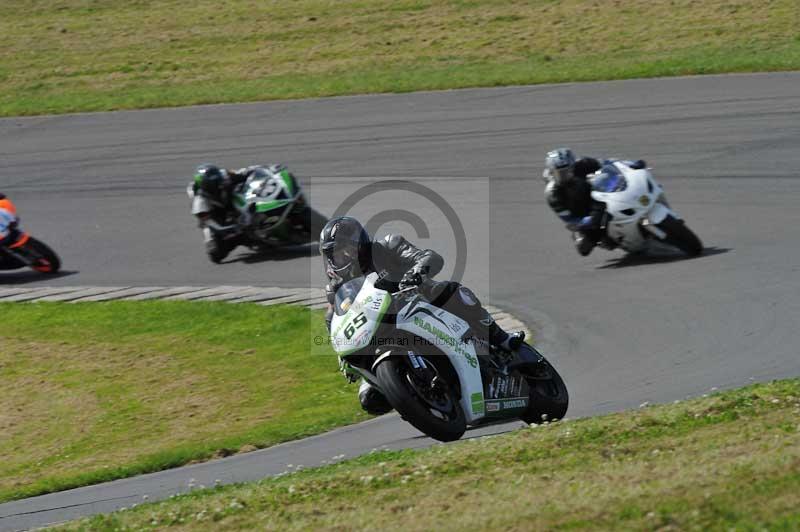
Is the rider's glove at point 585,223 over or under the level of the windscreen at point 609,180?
under

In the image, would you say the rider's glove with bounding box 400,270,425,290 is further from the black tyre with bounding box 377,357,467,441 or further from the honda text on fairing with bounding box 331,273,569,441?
the black tyre with bounding box 377,357,467,441

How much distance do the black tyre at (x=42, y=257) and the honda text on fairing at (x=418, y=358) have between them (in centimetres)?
1000

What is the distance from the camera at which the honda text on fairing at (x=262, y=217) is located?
1681cm

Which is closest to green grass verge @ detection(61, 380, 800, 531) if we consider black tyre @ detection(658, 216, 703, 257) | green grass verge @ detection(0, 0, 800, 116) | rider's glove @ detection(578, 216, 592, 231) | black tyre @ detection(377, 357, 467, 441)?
black tyre @ detection(377, 357, 467, 441)

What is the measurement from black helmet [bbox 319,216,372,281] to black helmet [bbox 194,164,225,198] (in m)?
8.36

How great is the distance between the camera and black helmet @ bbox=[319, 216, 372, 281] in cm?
897

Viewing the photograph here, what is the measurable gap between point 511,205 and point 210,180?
445cm

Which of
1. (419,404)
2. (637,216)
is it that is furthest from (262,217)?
(419,404)

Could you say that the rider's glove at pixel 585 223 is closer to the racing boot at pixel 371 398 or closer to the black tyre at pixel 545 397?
the black tyre at pixel 545 397

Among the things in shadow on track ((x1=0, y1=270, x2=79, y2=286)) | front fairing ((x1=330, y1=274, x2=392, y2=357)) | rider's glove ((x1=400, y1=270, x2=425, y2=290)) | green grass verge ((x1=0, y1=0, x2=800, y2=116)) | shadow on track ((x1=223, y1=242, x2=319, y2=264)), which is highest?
green grass verge ((x1=0, y1=0, x2=800, y2=116))

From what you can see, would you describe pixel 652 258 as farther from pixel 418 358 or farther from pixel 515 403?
pixel 418 358

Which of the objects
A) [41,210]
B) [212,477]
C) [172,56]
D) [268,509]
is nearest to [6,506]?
[212,477]

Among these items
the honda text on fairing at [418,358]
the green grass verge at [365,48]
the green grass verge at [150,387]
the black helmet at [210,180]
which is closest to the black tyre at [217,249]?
the black helmet at [210,180]

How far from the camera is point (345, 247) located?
29.5 ft
